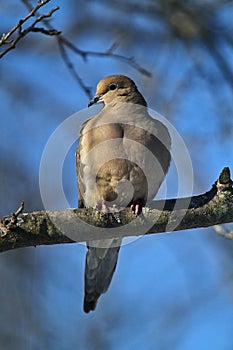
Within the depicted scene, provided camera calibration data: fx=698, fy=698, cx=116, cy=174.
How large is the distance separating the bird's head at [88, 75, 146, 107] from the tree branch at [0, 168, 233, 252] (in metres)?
1.33

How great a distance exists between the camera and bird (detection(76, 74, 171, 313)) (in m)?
3.89

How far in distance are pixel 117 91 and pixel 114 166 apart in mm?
846

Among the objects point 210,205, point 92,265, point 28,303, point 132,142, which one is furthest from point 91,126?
point 28,303

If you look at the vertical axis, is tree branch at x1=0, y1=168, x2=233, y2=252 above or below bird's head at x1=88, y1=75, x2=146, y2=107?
below

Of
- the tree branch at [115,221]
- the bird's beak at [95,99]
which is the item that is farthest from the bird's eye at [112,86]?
the tree branch at [115,221]

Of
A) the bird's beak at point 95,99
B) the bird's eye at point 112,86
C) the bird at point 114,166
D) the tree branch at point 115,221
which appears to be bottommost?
the tree branch at point 115,221

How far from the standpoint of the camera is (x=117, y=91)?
180 inches

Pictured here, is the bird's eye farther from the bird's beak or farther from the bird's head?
the bird's beak

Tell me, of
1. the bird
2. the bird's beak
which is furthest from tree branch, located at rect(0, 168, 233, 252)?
the bird's beak

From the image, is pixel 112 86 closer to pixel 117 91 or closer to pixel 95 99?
pixel 117 91

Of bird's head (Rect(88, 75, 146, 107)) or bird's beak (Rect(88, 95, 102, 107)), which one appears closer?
bird's beak (Rect(88, 95, 102, 107))

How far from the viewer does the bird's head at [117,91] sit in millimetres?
4512

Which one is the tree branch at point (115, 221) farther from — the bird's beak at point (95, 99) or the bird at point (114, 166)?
the bird's beak at point (95, 99)

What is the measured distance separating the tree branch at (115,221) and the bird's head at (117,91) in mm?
1330
